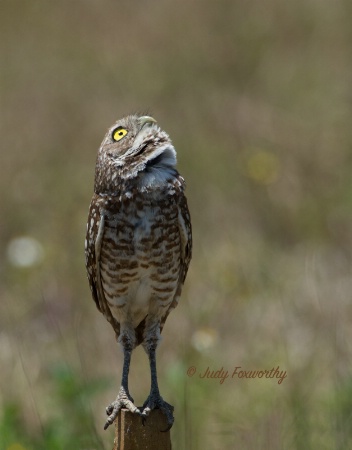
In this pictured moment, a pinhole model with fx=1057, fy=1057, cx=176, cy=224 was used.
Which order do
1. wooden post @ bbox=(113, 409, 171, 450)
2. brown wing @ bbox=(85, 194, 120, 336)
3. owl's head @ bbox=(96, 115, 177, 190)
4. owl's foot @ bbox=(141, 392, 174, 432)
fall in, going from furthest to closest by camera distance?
brown wing @ bbox=(85, 194, 120, 336) < owl's head @ bbox=(96, 115, 177, 190) < owl's foot @ bbox=(141, 392, 174, 432) < wooden post @ bbox=(113, 409, 171, 450)

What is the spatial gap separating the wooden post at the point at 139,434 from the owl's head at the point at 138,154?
111 centimetres

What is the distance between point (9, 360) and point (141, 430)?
10.5 ft

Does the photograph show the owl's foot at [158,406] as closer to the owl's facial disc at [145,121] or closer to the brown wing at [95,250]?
the brown wing at [95,250]

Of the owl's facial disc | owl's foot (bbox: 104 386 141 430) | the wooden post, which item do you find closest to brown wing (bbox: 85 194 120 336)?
the owl's facial disc

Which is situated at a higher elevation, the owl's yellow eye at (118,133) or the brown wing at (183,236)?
the owl's yellow eye at (118,133)

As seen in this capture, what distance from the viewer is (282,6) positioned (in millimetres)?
14008

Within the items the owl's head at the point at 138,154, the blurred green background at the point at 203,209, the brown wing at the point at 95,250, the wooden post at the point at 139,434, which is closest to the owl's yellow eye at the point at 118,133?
the owl's head at the point at 138,154

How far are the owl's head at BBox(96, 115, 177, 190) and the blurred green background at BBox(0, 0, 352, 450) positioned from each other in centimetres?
77

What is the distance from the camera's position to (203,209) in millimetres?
9586

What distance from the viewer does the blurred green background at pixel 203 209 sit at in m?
6.11

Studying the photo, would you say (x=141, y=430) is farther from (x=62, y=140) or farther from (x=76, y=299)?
(x=62, y=140)

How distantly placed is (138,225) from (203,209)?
5031mm

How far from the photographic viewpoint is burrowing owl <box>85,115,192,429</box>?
14.7 ft

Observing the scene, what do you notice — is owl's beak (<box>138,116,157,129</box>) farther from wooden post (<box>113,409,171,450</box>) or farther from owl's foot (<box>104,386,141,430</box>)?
wooden post (<box>113,409,171,450</box>)
